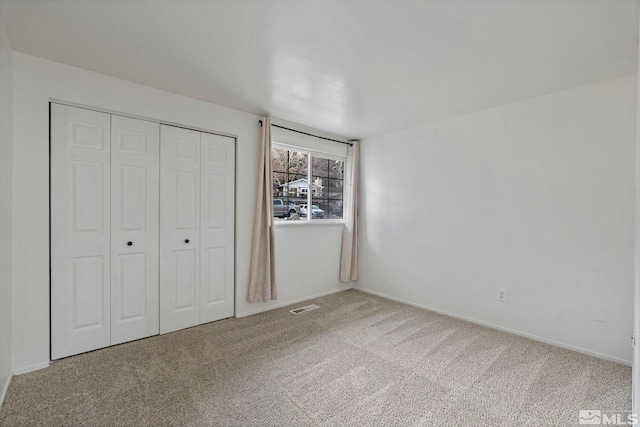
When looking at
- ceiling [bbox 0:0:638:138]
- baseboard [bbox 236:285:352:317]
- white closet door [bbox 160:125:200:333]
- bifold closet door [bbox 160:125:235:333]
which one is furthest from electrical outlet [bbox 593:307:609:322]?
white closet door [bbox 160:125:200:333]

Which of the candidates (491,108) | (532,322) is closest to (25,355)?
(532,322)

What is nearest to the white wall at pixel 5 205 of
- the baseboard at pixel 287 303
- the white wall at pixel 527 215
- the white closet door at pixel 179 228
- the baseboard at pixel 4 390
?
the baseboard at pixel 4 390

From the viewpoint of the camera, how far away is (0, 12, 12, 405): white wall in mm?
1893

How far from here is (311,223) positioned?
4.12 m

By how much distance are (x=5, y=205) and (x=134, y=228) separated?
866 mm

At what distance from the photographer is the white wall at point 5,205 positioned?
189cm

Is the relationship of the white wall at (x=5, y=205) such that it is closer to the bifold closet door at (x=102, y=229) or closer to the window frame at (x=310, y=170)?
the bifold closet door at (x=102, y=229)

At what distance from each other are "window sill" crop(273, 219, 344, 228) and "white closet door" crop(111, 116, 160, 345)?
4.74ft

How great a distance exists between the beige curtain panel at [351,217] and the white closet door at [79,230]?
292cm

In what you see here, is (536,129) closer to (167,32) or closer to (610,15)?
(610,15)

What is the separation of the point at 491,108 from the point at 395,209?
5.36 feet

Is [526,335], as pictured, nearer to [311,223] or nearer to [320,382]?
[320,382]

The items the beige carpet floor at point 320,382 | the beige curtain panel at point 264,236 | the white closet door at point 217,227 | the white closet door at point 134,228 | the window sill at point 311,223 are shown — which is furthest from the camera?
the window sill at point 311,223

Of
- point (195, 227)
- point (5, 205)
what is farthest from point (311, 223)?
point (5, 205)
